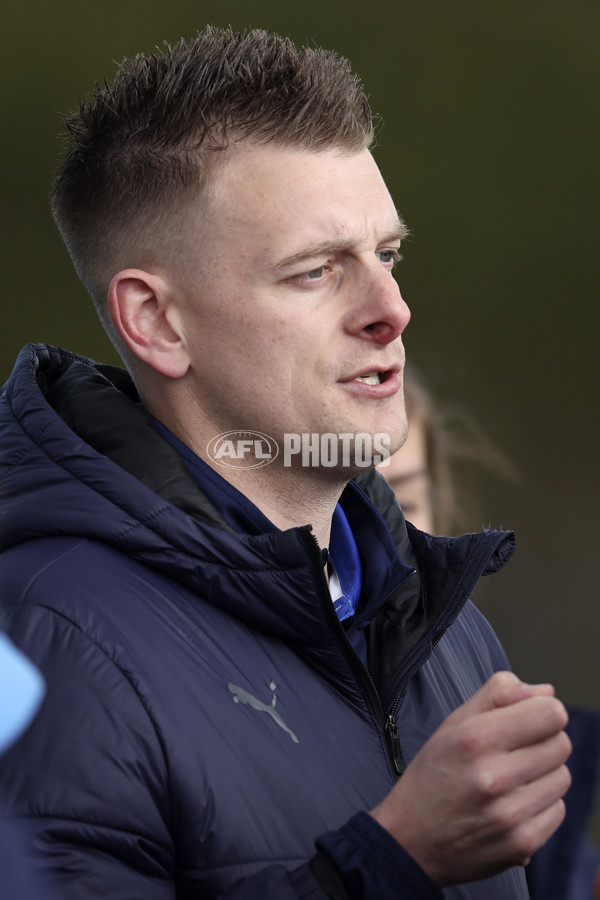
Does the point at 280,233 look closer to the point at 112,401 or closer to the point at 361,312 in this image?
the point at 361,312

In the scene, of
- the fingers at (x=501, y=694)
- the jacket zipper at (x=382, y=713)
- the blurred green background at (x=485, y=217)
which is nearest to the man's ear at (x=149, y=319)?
the jacket zipper at (x=382, y=713)

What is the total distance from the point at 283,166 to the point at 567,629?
346 centimetres

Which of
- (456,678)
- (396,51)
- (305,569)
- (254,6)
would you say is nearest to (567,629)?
(396,51)

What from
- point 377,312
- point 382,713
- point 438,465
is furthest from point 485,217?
point 382,713

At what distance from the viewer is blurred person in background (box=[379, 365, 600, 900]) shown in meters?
1.04

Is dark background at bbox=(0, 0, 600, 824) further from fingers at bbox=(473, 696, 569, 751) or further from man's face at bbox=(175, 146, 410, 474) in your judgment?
fingers at bbox=(473, 696, 569, 751)

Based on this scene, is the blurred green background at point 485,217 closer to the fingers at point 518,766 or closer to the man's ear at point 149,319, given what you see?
the man's ear at point 149,319

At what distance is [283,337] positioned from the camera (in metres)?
0.96

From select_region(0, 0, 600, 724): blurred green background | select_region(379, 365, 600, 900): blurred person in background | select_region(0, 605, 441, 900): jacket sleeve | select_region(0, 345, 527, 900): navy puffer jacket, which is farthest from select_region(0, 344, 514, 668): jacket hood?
select_region(0, 0, 600, 724): blurred green background

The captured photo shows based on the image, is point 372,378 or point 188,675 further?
point 372,378

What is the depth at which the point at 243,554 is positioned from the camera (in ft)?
2.80

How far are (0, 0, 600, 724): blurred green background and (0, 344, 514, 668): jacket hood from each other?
2.61 meters

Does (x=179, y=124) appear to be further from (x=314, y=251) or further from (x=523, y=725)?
(x=523, y=725)

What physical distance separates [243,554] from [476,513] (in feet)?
11.0
